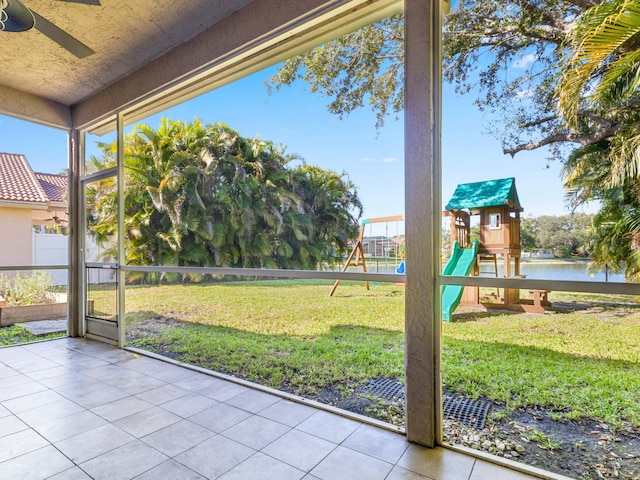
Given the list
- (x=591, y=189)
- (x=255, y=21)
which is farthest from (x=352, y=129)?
(x=591, y=189)

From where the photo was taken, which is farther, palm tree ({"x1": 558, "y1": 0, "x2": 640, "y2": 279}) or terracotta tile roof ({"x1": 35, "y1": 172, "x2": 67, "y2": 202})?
terracotta tile roof ({"x1": 35, "y1": 172, "x2": 67, "y2": 202})

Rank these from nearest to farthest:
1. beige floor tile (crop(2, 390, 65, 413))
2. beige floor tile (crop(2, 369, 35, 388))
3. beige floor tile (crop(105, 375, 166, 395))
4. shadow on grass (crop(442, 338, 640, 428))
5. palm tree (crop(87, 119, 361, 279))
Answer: shadow on grass (crop(442, 338, 640, 428))
beige floor tile (crop(2, 390, 65, 413))
beige floor tile (crop(105, 375, 166, 395))
beige floor tile (crop(2, 369, 35, 388))
palm tree (crop(87, 119, 361, 279))

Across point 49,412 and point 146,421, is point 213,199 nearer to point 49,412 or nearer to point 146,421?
point 49,412

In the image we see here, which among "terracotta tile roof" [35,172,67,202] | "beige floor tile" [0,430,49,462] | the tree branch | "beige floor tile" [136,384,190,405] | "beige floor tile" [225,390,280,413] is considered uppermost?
"terracotta tile roof" [35,172,67,202]

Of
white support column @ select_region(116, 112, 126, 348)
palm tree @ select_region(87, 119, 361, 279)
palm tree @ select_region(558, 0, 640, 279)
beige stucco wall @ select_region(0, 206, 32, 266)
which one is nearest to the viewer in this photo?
palm tree @ select_region(558, 0, 640, 279)

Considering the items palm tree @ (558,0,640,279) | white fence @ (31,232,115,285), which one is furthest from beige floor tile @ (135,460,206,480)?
white fence @ (31,232,115,285)

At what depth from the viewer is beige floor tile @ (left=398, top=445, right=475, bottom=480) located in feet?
5.65

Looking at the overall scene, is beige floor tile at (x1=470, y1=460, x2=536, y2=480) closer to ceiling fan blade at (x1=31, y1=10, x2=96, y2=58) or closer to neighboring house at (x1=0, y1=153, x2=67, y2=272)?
ceiling fan blade at (x1=31, y1=10, x2=96, y2=58)

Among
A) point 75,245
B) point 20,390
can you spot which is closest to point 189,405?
point 20,390

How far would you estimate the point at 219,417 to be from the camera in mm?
2340

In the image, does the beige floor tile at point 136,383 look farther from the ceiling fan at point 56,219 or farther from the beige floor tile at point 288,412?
the ceiling fan at point 56,219

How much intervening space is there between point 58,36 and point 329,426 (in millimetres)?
2829

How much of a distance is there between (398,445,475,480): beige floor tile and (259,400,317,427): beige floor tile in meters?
0.72

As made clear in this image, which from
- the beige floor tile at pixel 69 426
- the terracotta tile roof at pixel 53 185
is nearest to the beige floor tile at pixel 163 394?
the beige floor tile at pixel 69 426
